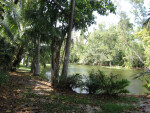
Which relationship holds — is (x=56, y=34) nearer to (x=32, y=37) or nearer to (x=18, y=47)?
(x=32, y=37)

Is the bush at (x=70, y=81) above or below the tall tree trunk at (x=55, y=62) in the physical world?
below

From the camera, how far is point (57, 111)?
362 cm

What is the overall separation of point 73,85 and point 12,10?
5020 millimetres

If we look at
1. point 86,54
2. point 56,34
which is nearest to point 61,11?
point 56,34

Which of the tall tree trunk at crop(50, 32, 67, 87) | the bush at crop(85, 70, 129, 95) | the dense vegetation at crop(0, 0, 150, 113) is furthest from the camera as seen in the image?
the tall tree trunk at crop(50, 32, 67, 87)

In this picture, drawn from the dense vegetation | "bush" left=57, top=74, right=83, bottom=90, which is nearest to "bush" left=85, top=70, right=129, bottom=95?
the dense vegetation

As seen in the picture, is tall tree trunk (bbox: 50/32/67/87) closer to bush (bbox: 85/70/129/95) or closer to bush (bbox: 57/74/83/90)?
bush (bbox: 57/74/83/90)

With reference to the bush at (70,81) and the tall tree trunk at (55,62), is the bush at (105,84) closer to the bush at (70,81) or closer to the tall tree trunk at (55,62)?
the bush at (70,81)

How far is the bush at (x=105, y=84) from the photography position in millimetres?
6230

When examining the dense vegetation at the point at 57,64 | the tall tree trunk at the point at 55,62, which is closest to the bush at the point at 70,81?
the dense vegetation at the point at 57,64

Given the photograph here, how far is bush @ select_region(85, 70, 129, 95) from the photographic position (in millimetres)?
6230

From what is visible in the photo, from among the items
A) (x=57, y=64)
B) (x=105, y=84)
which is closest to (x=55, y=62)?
(x=57, y=64)

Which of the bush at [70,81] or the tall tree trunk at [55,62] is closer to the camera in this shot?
the bush at [70,81]

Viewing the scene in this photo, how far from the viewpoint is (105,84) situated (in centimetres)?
626
